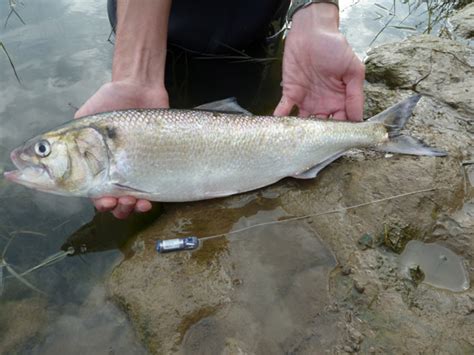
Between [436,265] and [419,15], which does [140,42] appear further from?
[419,15]

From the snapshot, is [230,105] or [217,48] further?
[217,48]

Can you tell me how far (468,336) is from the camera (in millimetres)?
2330

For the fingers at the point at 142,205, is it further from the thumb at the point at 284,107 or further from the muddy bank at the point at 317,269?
the thumb at the point at 284,107

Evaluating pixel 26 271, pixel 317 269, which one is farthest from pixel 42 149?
pixel 317 269

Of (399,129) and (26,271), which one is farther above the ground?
(399,129)

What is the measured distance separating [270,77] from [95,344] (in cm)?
368

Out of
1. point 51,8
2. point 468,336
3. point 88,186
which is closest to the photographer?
point 468,336

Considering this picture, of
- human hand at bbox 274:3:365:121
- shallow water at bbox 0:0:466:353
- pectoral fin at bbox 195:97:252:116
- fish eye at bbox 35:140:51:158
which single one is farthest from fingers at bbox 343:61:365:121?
fish eye at bbox 35:140:51:158

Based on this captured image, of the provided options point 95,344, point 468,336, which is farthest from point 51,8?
point 468,336

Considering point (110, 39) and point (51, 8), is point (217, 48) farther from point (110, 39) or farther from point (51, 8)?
point (51, 8)

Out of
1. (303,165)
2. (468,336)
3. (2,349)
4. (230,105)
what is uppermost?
(230,105)

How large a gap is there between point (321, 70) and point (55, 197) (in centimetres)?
250

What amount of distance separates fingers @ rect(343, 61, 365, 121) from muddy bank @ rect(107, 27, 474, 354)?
399mm

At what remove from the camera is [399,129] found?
333 centimetres
